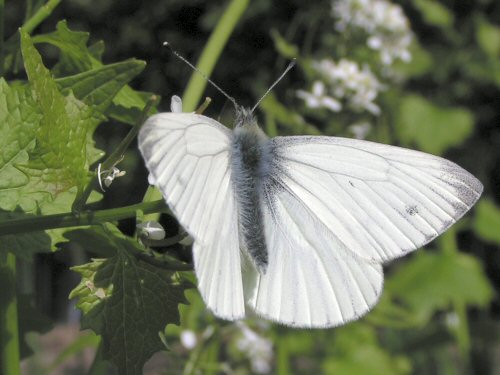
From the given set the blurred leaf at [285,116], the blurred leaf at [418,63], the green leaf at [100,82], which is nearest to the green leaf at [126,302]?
the green leaf at [100,82]

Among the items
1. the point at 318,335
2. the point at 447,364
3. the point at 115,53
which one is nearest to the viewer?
the point at 318,335

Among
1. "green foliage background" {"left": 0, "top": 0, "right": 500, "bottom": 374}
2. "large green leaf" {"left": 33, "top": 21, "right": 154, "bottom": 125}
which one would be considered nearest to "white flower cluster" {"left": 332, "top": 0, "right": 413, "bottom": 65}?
"green foliage background" {"left": 0, "top": 0, "right": 500, "bottom": 374}

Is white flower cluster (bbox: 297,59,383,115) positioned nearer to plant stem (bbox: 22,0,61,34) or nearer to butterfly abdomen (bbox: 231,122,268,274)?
butterfly abdomen (bbox: 231,122,268,274)

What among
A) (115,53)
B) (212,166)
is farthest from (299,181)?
(115,53)

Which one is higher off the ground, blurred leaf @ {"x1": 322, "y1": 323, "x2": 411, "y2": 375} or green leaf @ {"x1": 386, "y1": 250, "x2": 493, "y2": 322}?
blurred leaf @ {"x1": 322, "y1": 323, "x2": 411, "y2": 375}

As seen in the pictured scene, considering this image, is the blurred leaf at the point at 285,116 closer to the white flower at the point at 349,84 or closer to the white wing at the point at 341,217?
the white flower at the point at 349,84

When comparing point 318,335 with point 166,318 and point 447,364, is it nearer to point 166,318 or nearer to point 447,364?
point 447,364
